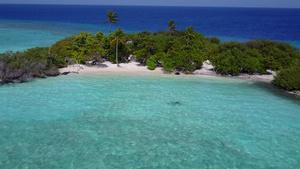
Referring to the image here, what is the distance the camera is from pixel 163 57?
39.2 m

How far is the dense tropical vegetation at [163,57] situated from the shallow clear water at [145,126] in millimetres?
2891

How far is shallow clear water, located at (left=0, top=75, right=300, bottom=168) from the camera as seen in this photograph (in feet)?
55.7

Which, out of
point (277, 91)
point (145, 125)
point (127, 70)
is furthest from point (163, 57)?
point (145, 125)

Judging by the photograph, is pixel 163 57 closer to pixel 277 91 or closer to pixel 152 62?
pixel 152 62

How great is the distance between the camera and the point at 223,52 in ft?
128

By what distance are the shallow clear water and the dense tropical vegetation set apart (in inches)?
114

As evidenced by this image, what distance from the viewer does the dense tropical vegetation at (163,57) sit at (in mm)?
32281

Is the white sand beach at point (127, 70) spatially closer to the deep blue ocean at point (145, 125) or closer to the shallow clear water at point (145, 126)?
the deep blue ocean at point (145, 125)

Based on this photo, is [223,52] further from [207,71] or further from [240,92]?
[240,92]

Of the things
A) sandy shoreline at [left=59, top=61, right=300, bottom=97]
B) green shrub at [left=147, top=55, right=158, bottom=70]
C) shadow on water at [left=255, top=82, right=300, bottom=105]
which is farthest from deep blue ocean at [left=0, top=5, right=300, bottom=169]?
green shrub at [left=147, top=55, right=158, bottom=70]

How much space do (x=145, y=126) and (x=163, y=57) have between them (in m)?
19.9

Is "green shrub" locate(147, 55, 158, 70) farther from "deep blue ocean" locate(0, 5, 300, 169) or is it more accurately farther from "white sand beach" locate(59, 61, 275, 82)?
"deep blue ocean" locate(0, 5, 300, 169)

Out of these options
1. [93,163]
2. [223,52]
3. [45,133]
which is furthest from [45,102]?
[223,52]

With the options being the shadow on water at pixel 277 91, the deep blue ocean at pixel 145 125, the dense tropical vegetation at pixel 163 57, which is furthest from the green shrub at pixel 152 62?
the shadow on water at pixel 277 91
